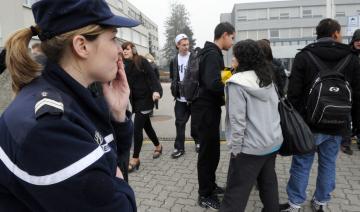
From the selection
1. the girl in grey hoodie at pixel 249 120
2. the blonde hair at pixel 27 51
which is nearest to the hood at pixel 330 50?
the girl in grey hoodie at pixel 249 120

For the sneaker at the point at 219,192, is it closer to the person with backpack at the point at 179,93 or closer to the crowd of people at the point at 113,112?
the crowd of people at the point at 113,112

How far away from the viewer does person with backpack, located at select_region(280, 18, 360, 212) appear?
331 cm

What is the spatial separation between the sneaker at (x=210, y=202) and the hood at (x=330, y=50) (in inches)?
76.3

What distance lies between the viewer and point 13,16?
1980 cm

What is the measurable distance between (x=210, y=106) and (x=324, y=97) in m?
1.18

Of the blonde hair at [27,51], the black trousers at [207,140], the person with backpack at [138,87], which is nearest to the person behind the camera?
the blonde hair at [27,51]

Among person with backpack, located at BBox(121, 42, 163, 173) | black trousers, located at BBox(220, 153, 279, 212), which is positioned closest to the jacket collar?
black trousers, located at BBox(220, 153, 279, 212)

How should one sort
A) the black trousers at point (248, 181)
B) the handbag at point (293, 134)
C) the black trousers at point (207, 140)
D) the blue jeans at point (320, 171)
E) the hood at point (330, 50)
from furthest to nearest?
the black trousers at point (207, 140)
the blue jeans at point (320, 171)
the hood at point (330, 50)
the handbag at point (293, 134)
the black trousers at point (248, 181)

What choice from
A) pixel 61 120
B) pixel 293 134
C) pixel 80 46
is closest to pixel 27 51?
pixel 80 46

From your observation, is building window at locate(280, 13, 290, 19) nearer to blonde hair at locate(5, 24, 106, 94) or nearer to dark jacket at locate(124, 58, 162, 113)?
dark jacket at locate(124, 58, 162, 113)

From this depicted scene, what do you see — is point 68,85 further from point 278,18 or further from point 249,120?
point 278,18

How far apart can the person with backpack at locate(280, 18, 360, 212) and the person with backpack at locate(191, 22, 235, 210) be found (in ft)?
2.58

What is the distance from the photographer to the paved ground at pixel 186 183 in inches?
156

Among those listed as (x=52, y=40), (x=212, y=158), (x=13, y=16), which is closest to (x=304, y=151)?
(x=212, y=158)
